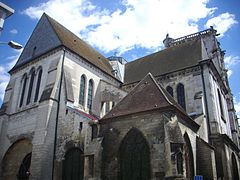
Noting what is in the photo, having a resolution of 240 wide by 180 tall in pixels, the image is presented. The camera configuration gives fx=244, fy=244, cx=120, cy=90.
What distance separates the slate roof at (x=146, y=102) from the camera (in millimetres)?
11198

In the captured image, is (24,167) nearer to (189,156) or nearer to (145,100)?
(145,100)

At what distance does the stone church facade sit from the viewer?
10867 mm

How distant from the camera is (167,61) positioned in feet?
70.4

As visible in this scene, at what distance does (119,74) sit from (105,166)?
13333mm

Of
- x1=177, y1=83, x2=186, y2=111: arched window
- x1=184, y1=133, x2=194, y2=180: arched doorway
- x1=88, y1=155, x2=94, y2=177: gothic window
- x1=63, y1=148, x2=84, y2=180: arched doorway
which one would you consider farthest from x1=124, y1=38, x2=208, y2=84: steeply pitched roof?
x1=88, y1=155, x2=94, y2=177: gothic window

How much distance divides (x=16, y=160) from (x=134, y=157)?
954 centimetres

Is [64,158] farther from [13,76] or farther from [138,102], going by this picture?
[13,76]

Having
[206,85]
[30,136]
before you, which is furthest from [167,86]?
[30,136]

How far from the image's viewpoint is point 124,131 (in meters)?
11.6

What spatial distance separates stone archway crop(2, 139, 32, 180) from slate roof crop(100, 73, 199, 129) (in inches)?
271

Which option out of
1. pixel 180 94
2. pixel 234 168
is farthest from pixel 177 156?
pixel 180 94

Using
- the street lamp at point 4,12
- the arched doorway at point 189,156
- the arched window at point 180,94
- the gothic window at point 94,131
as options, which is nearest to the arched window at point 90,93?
the gothic window at point 94,131

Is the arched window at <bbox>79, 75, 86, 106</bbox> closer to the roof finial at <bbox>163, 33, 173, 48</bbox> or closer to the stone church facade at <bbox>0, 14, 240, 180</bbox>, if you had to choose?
the stone church facade at <bbox>0, 14, 240, 180</bbox>

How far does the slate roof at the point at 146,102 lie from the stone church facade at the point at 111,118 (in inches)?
2.2
